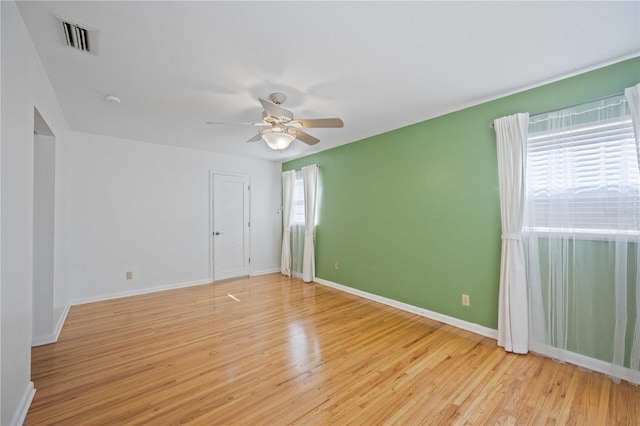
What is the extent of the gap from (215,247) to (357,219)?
278cm

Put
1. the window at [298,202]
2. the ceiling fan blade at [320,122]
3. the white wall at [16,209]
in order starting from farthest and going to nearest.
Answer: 1. the window at [298,202]
2. the ceiling fan blade at [320,122]
3. the white wall at [16,209]

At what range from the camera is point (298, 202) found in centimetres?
550

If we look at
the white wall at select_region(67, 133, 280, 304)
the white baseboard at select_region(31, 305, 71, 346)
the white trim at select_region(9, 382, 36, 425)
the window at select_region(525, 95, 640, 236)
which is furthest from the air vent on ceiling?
the window at select_region(525, 95, 640, 236)

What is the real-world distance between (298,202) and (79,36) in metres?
4.00

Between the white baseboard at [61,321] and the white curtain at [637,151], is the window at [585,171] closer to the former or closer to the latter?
the white curtain at [637,151]

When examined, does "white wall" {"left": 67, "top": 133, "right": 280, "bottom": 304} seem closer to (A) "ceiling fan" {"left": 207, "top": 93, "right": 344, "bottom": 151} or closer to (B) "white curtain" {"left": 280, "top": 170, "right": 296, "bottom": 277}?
(B) "white curtain" {"left": 280, "top": 170, "right": 296, "bottom": 277}

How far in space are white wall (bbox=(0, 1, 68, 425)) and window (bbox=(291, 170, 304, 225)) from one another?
3.84 meters

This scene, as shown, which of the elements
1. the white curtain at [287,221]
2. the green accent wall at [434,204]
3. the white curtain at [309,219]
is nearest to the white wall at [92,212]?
the white curtain at [287,221]

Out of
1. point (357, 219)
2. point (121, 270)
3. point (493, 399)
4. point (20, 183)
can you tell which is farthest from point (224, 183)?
point (493, 399)

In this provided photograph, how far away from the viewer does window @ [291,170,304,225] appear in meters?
5.42

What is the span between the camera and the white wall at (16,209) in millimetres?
1459

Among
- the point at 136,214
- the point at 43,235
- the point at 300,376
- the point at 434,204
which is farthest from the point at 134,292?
the point at 434,204

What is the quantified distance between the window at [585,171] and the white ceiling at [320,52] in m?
0.43

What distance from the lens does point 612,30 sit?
71.1 inches
